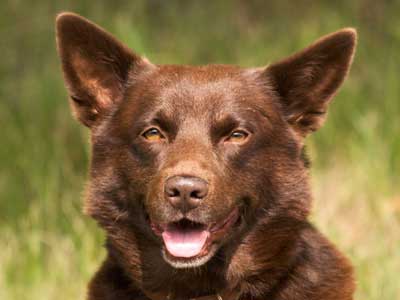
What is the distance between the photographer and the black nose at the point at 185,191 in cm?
477

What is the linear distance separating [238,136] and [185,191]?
1.75ft

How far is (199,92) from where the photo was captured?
17.2 feet

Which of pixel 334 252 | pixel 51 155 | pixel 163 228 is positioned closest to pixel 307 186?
pixel 334 252

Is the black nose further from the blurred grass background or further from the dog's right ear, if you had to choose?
the blurred grass background

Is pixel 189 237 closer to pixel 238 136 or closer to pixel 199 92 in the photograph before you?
pixel 238 136

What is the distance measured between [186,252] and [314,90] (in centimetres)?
116

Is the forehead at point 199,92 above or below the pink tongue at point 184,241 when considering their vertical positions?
Result: above

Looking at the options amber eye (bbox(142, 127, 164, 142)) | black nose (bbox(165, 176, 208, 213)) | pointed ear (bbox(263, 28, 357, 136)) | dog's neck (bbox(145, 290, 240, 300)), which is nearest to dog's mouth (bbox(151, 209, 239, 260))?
black nose (bbox(165, 176, 208, 213))

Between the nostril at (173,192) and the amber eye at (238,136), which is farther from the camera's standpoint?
the amber eye at (238,136)

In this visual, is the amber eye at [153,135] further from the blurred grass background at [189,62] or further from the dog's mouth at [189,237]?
the blurred grass background at [189,62]

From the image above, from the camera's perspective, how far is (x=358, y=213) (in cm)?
724

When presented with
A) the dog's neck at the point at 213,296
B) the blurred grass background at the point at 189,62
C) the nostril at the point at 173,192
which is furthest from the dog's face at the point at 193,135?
the blurred grass background at the point at 189,62

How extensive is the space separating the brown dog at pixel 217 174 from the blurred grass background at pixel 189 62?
40.9 inches

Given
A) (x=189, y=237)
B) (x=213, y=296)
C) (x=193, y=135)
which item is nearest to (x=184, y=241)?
(x=189, y=237)
